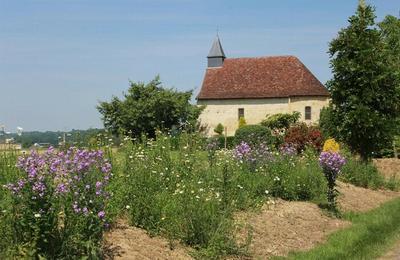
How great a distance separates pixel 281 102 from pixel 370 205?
34.3 metres

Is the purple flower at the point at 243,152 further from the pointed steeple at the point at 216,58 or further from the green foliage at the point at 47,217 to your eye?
the pointed steeple at the point at 216,58

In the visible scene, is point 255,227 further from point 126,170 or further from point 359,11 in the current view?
point 359,11

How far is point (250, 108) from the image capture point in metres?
48.4

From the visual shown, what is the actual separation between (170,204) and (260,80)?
41538 mm

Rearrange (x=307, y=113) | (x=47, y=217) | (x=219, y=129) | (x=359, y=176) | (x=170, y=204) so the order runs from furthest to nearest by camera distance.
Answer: (x=219, y=129) < (x=307, y=113) < (x=359, y=176) < (x=170, y=204) < (x=47, y=217)

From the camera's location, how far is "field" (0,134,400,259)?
5566 millimetres

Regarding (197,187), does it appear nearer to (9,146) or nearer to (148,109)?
(9,146)

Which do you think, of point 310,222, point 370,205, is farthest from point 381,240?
point 370,205

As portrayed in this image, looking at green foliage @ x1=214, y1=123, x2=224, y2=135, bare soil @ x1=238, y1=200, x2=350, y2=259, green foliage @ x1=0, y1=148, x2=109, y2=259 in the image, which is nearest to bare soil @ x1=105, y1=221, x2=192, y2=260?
green foliage @ x1=0, y1=148, x2=109, y2=259

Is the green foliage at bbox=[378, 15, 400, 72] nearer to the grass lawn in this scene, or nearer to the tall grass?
the grass lawn

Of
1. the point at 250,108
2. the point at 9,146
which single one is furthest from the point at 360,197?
the point at 250,108

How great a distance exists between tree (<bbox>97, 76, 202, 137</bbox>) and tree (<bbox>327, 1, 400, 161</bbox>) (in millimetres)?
22411

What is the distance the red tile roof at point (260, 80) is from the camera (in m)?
46.9

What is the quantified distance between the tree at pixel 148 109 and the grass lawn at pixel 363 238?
94.7ft
